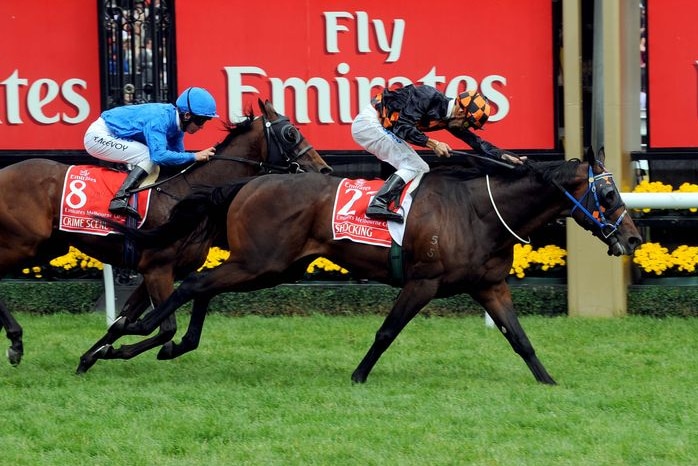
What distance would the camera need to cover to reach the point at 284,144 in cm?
791

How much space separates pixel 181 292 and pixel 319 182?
39.0 inches

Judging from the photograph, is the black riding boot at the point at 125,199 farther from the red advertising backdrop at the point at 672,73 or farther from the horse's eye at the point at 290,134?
the red advertising backdrop at the point at 672,73

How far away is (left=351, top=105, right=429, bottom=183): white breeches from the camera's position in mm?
7348

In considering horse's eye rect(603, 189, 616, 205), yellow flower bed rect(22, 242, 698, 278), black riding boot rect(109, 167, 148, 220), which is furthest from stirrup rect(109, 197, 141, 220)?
horse's eye rect(603, 189, 616, 205)

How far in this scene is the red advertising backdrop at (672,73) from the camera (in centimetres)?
955

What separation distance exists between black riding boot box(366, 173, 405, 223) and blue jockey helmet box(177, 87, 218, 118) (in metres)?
1.22

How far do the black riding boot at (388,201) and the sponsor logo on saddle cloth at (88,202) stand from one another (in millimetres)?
1450

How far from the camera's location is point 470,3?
32.1 ft

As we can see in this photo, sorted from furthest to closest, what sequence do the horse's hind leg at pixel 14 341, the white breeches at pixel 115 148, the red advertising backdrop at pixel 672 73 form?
1. the red advertising backdrop at pixel 672 73
2. the white breeches at pixel 115 148
3. the horse's hind leg at pixel 14 341

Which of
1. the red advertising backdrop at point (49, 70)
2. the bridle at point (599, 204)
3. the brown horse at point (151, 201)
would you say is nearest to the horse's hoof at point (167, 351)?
the brown horse at point (151, 201)

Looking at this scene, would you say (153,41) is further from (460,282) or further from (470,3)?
(460,282)

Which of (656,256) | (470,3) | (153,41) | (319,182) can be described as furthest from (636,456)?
(153,41)

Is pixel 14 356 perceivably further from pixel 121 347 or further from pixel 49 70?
pixel 49 70

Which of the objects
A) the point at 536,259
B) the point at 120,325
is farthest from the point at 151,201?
the point at 536,259
